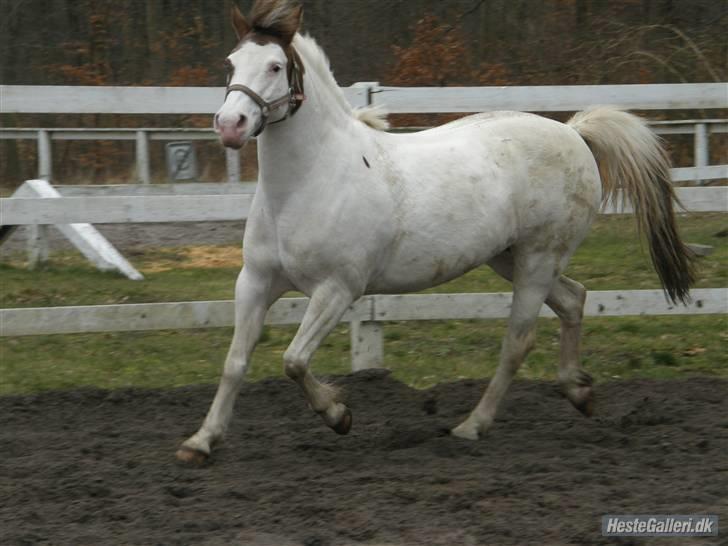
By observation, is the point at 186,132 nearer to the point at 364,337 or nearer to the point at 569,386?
the point at 364,337

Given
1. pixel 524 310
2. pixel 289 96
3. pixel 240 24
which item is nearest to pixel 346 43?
pixel 524 310

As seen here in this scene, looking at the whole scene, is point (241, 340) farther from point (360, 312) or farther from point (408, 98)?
point (408, 98)

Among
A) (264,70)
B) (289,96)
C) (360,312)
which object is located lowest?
(360,312)

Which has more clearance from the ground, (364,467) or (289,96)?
(289,96)

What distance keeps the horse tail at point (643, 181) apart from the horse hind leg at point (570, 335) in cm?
51

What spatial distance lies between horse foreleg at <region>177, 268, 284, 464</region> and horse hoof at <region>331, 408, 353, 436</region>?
0.49 metres

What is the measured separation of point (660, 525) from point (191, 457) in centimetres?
202

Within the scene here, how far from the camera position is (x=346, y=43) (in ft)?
64.4

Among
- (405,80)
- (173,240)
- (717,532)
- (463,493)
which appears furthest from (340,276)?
(405,80)

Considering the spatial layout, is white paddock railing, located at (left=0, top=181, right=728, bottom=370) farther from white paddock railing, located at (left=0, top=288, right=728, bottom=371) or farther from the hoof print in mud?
the hoof print in mud

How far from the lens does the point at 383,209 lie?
5.02 m

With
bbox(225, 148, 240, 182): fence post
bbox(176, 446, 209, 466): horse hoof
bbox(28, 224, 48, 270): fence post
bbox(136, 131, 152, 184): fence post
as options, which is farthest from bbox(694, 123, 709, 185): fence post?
bbox(176, 446, 209, 466): horse hoof

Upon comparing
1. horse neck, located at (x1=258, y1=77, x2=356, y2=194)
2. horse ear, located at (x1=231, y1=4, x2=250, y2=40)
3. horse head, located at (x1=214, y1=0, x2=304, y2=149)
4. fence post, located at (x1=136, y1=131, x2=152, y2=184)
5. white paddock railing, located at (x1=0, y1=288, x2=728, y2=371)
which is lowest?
white paddock railing, located at (x1=0, y1=288, x2=728, y2=371)

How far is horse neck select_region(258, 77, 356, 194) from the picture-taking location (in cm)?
486
